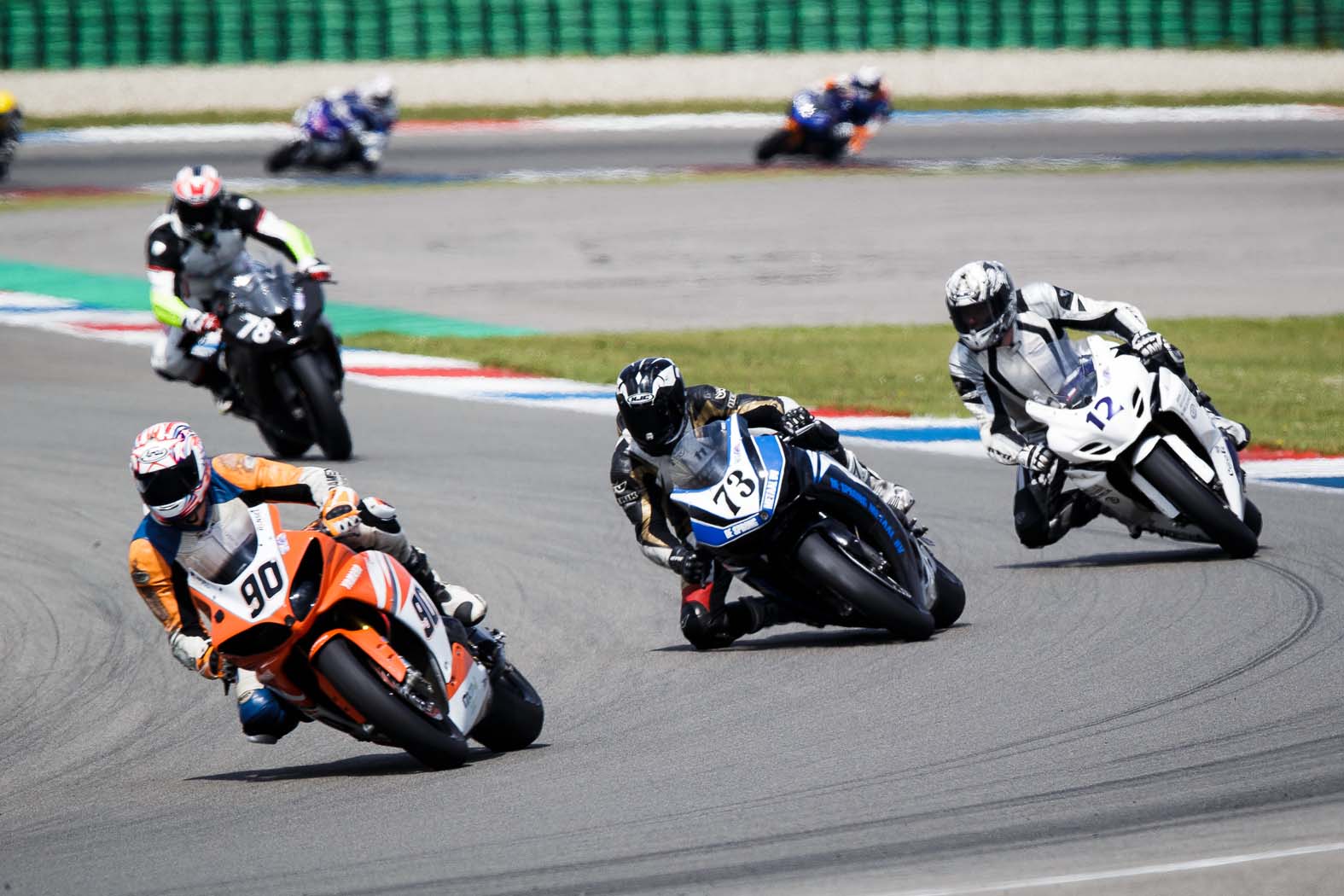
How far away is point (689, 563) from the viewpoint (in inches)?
324

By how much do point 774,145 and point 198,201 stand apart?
17713mm

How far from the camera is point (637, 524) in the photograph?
334 inches

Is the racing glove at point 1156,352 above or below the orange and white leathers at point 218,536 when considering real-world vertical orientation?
below

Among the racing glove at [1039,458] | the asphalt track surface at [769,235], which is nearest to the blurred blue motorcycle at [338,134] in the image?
the asphalt track surface at [769,235]

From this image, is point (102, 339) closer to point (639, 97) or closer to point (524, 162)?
point (524, 162)

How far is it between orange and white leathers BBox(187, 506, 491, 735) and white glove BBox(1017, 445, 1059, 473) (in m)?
3.87

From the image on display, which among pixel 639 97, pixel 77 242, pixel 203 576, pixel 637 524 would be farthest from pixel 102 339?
pixel 639 97

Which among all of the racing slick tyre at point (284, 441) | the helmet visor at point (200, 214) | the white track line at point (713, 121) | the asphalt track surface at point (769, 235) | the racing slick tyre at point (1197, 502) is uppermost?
the helmet visor at point (200, 214)

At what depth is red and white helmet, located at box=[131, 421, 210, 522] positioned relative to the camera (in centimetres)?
660

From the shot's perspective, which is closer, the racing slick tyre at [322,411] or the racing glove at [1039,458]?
the racing glove at [1039,458]

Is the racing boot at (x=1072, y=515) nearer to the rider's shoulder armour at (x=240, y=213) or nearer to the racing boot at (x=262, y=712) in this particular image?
the racing boot at (x=262, y=712)

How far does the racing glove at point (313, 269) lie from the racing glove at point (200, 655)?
6757mm

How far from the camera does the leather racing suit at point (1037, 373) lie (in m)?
10.1

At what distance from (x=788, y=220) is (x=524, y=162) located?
706cm
